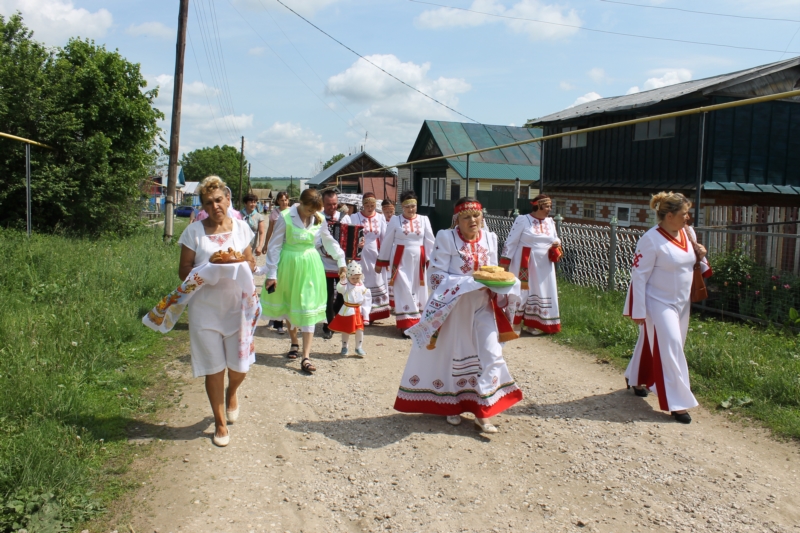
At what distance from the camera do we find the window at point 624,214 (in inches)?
710

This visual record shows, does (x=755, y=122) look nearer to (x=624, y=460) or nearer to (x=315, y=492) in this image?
(x=624, y=460)

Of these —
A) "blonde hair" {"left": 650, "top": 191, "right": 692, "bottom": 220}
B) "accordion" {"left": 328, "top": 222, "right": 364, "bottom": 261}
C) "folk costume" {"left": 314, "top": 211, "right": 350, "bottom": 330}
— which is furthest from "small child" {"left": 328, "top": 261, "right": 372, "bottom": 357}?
"blonde hair" {"left": 650, "top": 191, "right": 692, "bottom": 220}

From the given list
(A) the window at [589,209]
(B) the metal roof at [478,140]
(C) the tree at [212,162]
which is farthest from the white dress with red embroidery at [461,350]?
(C) the tree at [212,162]

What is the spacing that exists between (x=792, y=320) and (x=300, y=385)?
224 inches

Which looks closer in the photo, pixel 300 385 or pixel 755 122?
pixel 300 385

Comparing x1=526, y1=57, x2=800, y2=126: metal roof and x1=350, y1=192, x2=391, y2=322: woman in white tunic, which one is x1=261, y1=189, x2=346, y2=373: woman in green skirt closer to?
x1=350, y1=192, x2=391, y2=322: woman in white tunic

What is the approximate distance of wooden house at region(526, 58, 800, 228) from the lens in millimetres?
15172

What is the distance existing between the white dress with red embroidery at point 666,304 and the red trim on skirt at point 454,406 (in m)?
1.27

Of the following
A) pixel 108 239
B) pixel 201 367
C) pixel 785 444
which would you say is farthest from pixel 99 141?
pixel 785 444

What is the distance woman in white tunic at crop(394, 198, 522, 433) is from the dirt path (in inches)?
8.2

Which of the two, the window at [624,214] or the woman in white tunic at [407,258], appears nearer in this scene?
the woman in white tunic at [407,258]

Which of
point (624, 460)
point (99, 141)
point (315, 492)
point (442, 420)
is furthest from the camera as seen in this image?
point (99, 141)

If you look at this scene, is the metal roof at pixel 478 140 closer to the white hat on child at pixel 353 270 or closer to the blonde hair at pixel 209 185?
the white hat on child at pixel 353 270

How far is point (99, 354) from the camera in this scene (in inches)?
253
